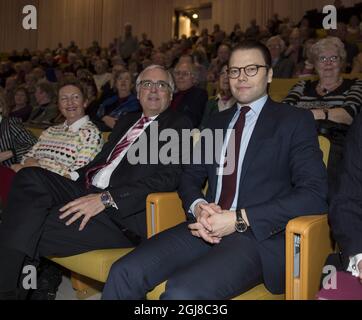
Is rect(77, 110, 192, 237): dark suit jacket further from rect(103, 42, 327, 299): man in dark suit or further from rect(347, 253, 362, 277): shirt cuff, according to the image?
rect(347, 253, 362, 277): shirt cuff

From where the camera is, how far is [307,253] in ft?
4.09

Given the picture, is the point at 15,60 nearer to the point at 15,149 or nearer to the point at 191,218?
the point at 15,149

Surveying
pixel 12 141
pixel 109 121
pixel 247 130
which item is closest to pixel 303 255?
pixel 247 130

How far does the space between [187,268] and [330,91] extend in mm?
1458

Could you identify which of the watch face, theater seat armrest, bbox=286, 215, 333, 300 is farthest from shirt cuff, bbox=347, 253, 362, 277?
the watch face

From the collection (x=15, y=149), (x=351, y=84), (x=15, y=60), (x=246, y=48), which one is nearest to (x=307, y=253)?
(x=246, y=48)

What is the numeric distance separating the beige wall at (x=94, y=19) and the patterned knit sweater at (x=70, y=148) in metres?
9.61

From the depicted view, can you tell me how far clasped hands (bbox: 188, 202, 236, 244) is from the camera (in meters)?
1.39

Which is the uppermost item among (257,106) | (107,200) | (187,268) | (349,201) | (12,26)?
(12,26)

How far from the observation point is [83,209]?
1749 mm

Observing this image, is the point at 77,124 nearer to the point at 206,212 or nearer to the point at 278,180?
the point at 206,212

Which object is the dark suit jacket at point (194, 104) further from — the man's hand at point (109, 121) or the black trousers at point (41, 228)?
the black trousers at point (41, 228)

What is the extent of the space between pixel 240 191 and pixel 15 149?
68.6 inches

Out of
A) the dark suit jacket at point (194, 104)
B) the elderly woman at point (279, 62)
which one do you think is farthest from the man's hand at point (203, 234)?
the elderly woman at point (279, 62)
